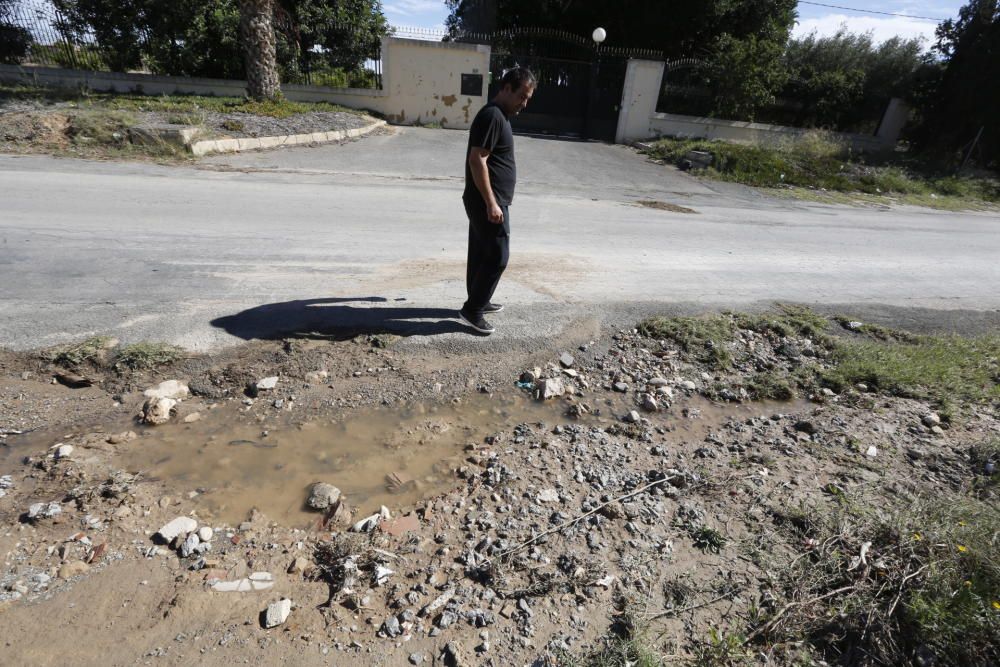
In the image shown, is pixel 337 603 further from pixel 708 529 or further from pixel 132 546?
pixel 708 529

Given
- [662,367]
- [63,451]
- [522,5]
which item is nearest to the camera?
[63,451]

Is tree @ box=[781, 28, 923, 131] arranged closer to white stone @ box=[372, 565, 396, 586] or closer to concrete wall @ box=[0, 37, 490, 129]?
concrete wall @ box=[0, 37, 490, 129]

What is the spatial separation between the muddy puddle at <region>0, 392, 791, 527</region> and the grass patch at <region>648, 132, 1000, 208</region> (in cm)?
1240

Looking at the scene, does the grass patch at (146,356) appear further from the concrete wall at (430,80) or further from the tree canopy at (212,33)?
the tree canopy at (212,33)

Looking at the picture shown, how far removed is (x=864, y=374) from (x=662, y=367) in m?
1.52

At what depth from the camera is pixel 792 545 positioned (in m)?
2.45

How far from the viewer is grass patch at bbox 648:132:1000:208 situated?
13766 millimetres

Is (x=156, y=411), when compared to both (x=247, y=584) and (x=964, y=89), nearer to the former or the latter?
(x=247, y=584)

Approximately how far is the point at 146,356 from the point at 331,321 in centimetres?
122

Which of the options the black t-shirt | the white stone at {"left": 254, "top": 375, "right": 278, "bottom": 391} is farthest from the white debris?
the black t-shirt

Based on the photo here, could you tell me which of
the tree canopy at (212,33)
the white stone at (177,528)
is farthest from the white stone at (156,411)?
the tree canopy at (212,33)

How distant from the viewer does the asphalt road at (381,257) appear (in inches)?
166

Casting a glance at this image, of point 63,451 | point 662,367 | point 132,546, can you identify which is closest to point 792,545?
point 662,367

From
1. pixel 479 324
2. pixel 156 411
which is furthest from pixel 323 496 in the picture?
pixel 479 324
